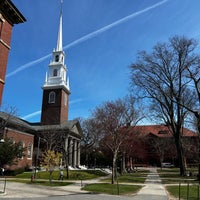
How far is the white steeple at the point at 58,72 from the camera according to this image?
5878 centimetres

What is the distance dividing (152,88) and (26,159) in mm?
24636

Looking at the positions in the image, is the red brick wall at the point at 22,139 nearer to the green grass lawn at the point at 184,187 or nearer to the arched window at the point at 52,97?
the arched window at the point at 52,97

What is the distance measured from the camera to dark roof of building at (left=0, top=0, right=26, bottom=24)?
50.2 feet

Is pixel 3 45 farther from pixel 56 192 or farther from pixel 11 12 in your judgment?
pixel 56 192

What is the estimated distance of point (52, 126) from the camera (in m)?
52.4

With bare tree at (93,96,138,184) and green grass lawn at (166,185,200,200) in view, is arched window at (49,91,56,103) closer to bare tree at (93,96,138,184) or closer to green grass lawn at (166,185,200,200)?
bare tree at (93,96,138,184)

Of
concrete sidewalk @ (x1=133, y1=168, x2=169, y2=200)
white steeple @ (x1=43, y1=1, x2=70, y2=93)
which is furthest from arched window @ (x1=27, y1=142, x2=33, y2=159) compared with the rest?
concrete sidewalk @ (x1=133, y1=168, x2=169, y2=200)

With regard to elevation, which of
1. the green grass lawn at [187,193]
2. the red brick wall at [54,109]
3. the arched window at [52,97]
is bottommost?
the green grass lawn at [187,193]

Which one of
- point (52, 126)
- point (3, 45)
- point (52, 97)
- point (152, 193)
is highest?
point (52, 97)

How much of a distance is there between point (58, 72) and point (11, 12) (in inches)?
1724

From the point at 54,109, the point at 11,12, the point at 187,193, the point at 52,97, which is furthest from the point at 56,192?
the point at 52,97

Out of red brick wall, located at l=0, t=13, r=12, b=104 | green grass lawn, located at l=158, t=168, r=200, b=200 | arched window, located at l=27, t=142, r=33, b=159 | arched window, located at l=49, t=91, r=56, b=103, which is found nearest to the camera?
red brick wall, located at l=0, t=13, r=12, b=104

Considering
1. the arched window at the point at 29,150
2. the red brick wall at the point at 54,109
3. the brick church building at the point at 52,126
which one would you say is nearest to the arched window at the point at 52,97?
the brick church building at the point at 52,126

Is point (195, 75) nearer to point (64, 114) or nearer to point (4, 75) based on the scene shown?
point (4, 75)
